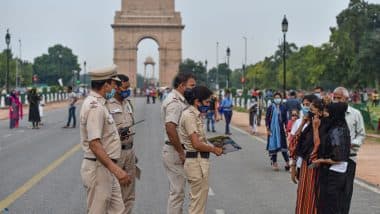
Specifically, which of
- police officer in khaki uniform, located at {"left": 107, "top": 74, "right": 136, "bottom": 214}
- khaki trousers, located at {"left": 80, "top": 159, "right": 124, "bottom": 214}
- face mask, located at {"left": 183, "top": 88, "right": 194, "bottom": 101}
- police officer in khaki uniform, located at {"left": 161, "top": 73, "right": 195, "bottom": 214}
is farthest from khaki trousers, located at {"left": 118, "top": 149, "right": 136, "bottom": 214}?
khaki trousers, located at {"left": 80, "top": 159, "right": 124, "bottom": 214}

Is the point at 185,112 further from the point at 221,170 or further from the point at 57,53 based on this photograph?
the point at 57,53

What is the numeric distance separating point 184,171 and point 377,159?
12253 mm

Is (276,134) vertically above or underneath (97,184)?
underneath

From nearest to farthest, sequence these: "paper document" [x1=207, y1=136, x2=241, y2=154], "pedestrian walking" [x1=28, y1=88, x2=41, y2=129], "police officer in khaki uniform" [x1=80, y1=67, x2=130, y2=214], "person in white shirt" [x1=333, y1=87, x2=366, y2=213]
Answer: "police officer in khaki uniform" [x1=80, y1=67, x2=130, y2=214] < "paper document" [x1=207, y1=136, x2=241, y2=154] < "person in white shirt" [x1=333, y1=87, x2=366, y2=213] < "pedestrian walking" [x1=28, y1=88, x2=41, y2=129]

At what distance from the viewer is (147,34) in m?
131

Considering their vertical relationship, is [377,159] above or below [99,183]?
below

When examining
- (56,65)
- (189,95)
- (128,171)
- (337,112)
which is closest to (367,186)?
(337,112)

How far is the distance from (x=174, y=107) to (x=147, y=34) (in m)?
122

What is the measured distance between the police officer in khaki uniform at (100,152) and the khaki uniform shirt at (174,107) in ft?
6.20

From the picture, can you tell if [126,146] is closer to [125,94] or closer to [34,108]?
[125,94]

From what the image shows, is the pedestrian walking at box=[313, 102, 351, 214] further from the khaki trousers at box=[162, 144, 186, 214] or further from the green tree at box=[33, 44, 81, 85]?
the green tree at box=[33, 44, 81, 85]

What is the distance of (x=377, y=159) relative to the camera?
2030 centimetres

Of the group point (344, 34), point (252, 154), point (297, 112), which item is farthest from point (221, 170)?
point (344, 34)

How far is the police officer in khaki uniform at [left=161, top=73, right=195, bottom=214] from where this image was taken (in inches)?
361
